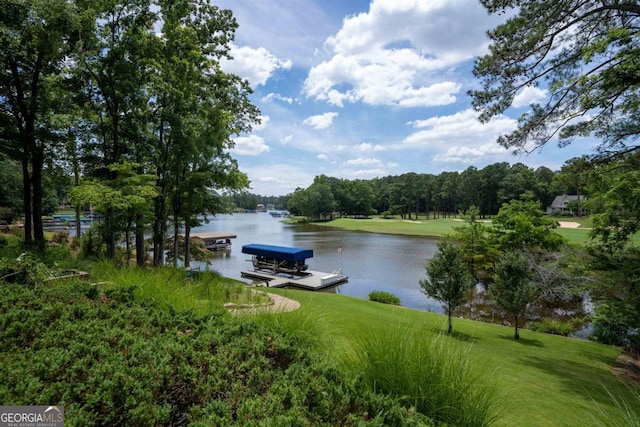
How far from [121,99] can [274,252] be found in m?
13.2

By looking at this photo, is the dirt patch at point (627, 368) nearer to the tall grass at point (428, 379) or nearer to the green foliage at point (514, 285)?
the green foliage at point (514, 285)

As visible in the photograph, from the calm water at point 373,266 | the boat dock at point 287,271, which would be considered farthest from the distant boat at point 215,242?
the boat dock at point 287,271

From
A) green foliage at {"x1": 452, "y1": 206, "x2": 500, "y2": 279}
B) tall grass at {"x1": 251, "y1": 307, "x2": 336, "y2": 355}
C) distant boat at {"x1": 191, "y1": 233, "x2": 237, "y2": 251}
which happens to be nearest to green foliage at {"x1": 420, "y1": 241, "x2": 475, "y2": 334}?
tall grass at {"x1": 251, "y1": 307, "x2": 336, "y2": 355}

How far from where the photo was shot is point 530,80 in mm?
6836

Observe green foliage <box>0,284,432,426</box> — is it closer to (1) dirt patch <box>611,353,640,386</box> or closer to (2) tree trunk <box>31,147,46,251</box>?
(1) dirt patch <box>611,353,640,386</box>

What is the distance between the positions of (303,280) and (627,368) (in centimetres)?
1520

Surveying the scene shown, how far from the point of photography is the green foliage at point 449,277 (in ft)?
31.7

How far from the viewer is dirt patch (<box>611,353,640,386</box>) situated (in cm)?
749

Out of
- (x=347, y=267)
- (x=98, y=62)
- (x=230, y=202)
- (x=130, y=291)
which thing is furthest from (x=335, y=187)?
(x=130, y=291)

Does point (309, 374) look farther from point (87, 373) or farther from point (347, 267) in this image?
point (347, 267)

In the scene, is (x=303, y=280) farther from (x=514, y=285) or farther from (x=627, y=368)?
(x=627, y=368)

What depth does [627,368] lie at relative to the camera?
27.3 ft

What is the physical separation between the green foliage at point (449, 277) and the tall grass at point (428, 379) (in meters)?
7.54

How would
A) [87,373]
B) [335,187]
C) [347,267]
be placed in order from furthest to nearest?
[335,187] < [347,267] < [87,373]
